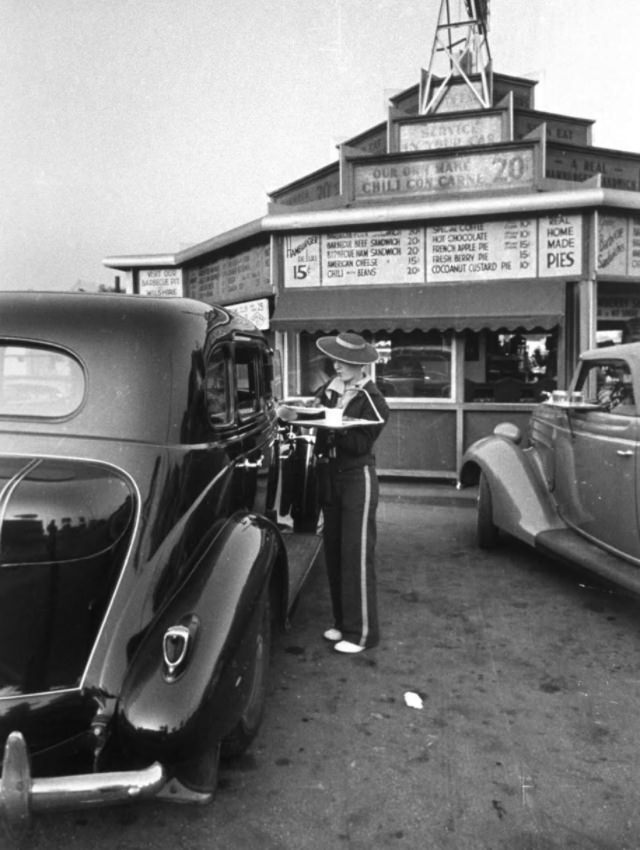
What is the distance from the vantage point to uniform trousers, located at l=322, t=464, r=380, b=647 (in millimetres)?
3789

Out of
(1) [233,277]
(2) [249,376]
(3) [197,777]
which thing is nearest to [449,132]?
(1) [233,277]

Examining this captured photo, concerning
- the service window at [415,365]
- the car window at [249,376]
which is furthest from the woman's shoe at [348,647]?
the service window at [415,365]

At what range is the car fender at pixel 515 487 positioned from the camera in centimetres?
514

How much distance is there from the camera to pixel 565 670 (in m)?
3.69

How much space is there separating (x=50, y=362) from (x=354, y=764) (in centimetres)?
206

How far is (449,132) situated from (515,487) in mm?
6748

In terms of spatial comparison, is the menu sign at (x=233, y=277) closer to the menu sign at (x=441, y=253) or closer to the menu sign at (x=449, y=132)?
the menu sign at (x=441, y=253)

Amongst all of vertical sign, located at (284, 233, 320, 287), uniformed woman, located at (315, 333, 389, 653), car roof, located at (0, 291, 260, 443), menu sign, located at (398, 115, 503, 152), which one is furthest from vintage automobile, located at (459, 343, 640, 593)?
menu sign, located at (398, 115, 503, 152)

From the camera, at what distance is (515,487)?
5430mm

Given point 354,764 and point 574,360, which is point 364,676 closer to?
point 354,764

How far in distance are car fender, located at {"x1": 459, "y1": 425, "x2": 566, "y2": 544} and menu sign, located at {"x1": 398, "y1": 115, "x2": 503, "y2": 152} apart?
19.0ft

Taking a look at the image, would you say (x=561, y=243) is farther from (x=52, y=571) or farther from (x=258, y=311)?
(x=52, y=571)

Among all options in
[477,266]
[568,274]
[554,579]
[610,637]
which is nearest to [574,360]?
[568,274]

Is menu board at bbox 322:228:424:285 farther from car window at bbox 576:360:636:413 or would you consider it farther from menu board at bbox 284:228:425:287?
car window at bbox 576:360:636:413
